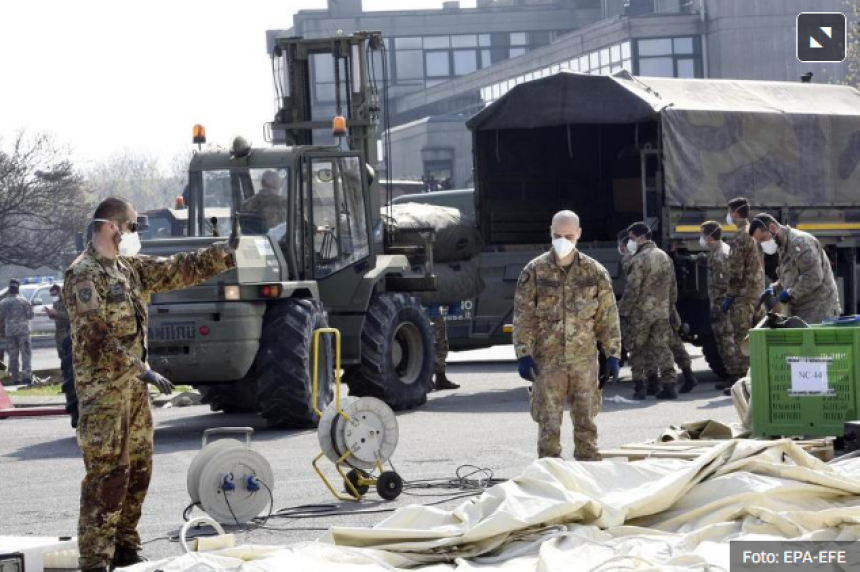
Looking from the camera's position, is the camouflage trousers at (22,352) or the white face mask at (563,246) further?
the camouflage trousers at (22,352)

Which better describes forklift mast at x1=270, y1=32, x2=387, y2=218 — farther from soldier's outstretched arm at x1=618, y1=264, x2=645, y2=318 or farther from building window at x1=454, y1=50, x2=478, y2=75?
building window at x1=454, y1=50, x2=478, y2=75

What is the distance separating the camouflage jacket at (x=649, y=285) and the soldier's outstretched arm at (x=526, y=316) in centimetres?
630

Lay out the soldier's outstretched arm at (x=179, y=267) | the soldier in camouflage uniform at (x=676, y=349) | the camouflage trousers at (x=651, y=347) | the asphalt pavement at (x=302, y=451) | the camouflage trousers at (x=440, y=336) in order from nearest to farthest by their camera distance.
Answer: the soldier's outstretched arm at (x=179, y=267)
the asphalt pavement at (x=302, y=451)
the camouflage trousers at (x=651, y=347)
the soldier in camouflage uniform at (x=676, y=349)
the camouflage trousers at (x=440, y=336)

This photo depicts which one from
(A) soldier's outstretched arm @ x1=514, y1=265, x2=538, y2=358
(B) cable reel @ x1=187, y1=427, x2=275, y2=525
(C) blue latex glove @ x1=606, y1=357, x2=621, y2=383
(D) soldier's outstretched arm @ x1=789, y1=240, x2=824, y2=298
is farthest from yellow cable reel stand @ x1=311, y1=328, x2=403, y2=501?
(D) soldier's outstretched arm @ x1=789, y1=240, x2=824, y2=298

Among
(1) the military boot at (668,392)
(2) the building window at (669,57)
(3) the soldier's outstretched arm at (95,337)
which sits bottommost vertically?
(1) the military boot at (668,392)

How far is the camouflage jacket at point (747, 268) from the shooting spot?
Answer: 17219mm

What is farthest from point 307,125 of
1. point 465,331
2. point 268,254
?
point 465,331

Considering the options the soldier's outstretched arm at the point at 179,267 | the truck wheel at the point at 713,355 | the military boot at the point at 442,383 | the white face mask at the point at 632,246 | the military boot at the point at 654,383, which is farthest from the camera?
the military boot at the point at 442,383

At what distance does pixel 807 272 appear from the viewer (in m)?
14.1

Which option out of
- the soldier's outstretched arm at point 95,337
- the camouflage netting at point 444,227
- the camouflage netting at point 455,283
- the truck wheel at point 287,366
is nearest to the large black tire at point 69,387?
the truck wheel at point 287,366

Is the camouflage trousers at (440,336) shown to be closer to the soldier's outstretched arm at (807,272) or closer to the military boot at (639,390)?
the military boot at (639,390)

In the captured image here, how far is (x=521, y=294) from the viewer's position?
36.1ft

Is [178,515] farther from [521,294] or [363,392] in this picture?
[363,392]

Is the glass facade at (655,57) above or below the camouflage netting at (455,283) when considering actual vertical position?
above
